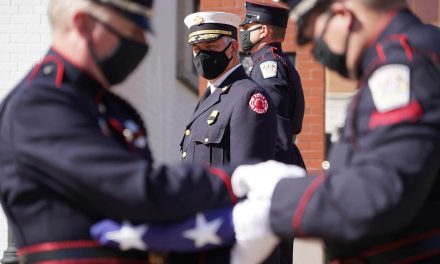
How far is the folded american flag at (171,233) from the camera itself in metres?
2.57

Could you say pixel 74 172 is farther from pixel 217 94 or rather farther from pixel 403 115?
pixel 217 94

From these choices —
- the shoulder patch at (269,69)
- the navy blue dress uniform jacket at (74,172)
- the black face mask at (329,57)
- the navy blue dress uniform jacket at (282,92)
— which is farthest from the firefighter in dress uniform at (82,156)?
the shoulder patch at (269,69)

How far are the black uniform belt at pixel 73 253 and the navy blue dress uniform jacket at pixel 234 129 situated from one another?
1.93m

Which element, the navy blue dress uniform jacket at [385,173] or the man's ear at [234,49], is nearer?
the navy blue dress uniform jacket at [385,173]

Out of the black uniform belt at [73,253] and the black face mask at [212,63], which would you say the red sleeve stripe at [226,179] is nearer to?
the black uniform belt at [73,253]

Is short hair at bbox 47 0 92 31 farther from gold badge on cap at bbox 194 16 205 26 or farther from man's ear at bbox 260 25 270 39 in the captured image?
man's ear at bbox 260 25 270 39

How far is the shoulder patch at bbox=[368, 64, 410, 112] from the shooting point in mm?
2326

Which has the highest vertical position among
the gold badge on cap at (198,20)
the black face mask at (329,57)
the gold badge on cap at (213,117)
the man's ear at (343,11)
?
the man's ear at (343,11)

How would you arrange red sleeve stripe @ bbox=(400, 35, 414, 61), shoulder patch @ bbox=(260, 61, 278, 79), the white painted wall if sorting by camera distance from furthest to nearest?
the white painted wall < shoulder patch @ bbox=(260, 61, 278, 79) < red sleeve stripe @ bbox=(400, 35, 414, 61)

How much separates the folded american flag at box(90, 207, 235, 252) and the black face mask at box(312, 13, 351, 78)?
55 centimetres

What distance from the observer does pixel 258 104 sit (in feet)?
15.4

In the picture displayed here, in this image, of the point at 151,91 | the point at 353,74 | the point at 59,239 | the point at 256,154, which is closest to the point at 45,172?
the point at 59,239

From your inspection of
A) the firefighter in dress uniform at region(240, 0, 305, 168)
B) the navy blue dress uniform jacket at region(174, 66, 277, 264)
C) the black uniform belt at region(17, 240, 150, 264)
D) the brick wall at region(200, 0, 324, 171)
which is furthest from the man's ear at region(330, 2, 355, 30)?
the brick wall at region(200, 0, 324, 171)

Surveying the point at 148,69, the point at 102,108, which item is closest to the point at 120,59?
the point at 102,108
